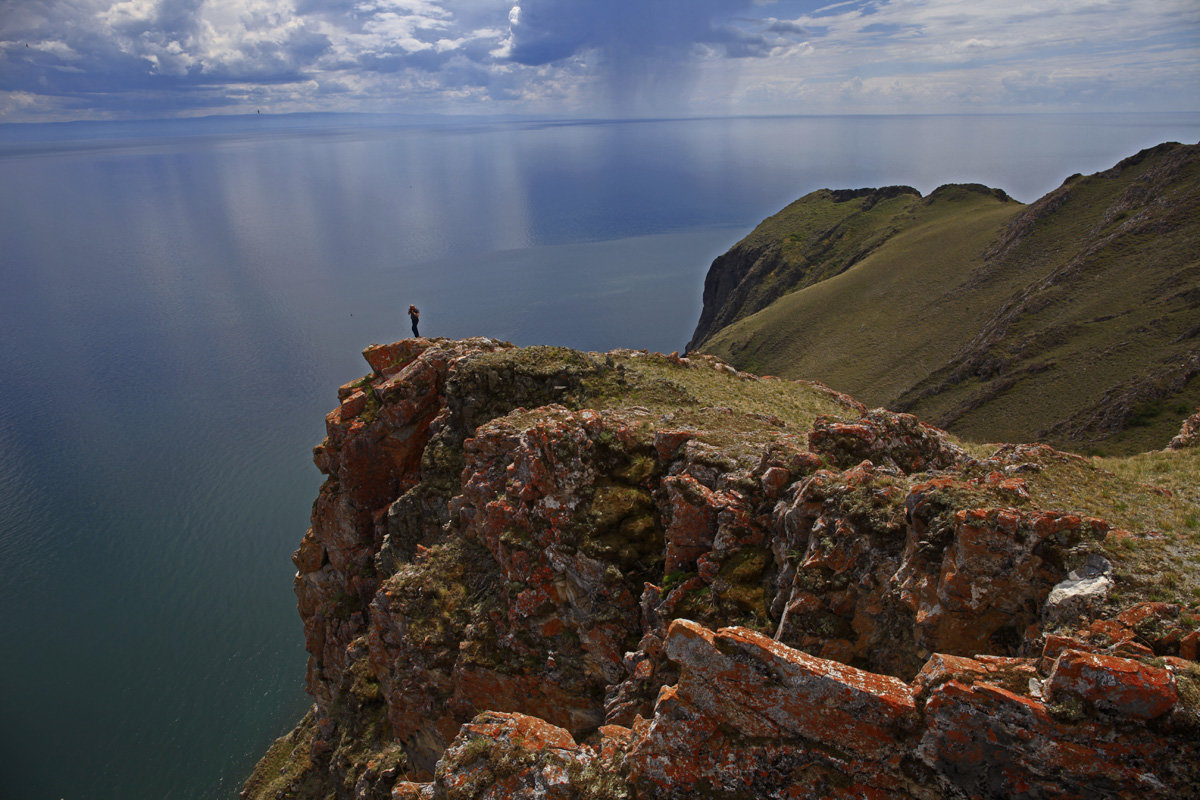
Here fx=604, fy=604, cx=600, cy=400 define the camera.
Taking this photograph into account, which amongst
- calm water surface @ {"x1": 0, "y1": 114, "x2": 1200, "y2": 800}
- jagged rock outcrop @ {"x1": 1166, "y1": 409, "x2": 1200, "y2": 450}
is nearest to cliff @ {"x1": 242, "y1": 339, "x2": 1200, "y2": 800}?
jagged rock outcrop @ {"x1": 1166, "y1": 409, "x2": 1200, "y2": 450}

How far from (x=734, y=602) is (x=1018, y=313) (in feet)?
226

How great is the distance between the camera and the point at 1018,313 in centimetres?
6656

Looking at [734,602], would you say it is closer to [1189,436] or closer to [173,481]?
[1189,436]

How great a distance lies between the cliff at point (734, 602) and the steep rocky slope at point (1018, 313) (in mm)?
37094

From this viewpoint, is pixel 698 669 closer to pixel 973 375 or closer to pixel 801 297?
pixel 973 375

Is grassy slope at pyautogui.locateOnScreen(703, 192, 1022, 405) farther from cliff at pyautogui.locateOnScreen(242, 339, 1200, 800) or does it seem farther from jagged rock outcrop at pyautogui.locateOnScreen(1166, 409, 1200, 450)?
cliff at pyautogui.locateOnScreen(242, 339, 1200, 800)

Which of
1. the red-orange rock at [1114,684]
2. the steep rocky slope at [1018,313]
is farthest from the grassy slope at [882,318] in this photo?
the red-orange rock at [1114,684]

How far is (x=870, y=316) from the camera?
302 ft

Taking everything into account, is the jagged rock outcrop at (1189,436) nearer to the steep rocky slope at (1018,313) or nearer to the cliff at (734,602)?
the cliff at (734,602)

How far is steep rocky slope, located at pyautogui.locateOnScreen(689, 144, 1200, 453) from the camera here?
161ft

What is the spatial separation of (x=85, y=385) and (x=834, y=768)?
447 feet

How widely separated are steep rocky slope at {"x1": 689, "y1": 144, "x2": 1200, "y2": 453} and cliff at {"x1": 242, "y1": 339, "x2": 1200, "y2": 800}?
37094 mm

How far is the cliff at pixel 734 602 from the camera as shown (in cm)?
897

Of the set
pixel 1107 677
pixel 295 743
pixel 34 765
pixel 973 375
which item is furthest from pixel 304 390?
pixel 1107 677
